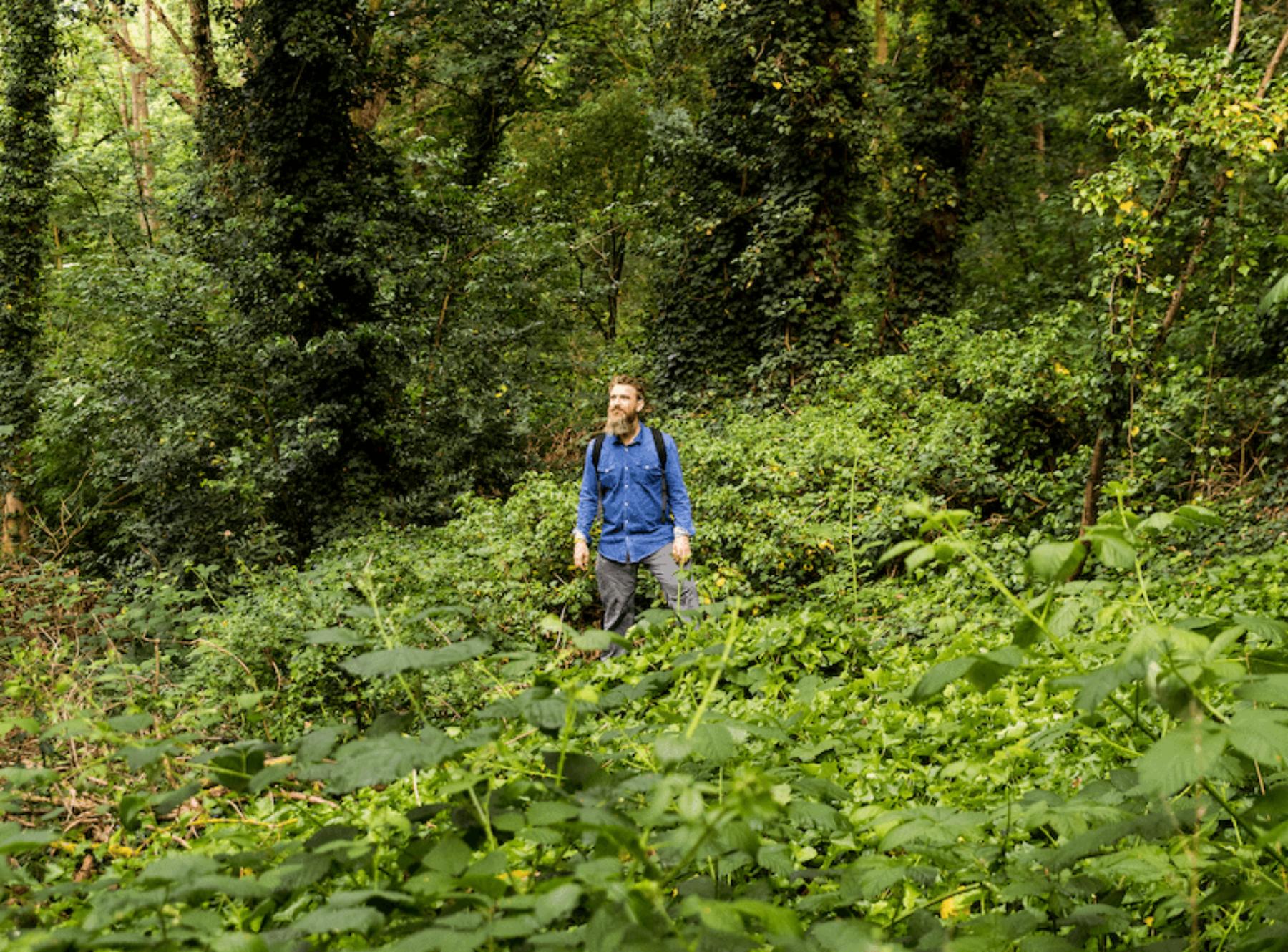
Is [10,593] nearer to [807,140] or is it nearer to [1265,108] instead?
[1265,108]

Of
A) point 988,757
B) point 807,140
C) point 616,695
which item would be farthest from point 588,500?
point 807,140

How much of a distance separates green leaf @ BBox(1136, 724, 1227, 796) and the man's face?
4.93 metres

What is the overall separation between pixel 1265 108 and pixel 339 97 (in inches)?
395

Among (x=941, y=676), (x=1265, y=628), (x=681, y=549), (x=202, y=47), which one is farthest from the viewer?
(x=202, y=47)

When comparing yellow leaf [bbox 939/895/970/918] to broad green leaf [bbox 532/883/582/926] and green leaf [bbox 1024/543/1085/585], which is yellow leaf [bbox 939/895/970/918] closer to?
green leaf [bbox 1024/543/1085/585]

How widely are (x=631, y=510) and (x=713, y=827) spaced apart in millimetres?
4957

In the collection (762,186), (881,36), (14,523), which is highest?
(881,36)

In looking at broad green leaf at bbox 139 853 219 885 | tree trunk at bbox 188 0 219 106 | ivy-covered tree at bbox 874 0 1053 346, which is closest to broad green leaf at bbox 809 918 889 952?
broad green leaf at bbox 139 853 219 885

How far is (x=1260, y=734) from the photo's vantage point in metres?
1.51

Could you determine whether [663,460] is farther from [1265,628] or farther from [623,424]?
[1265,628]

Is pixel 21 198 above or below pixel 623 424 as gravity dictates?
above

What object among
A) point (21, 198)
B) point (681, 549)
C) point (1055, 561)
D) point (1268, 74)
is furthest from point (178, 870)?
point (21, 198)

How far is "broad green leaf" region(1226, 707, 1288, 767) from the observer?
4.78ft

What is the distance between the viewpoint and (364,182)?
11.9 metres
